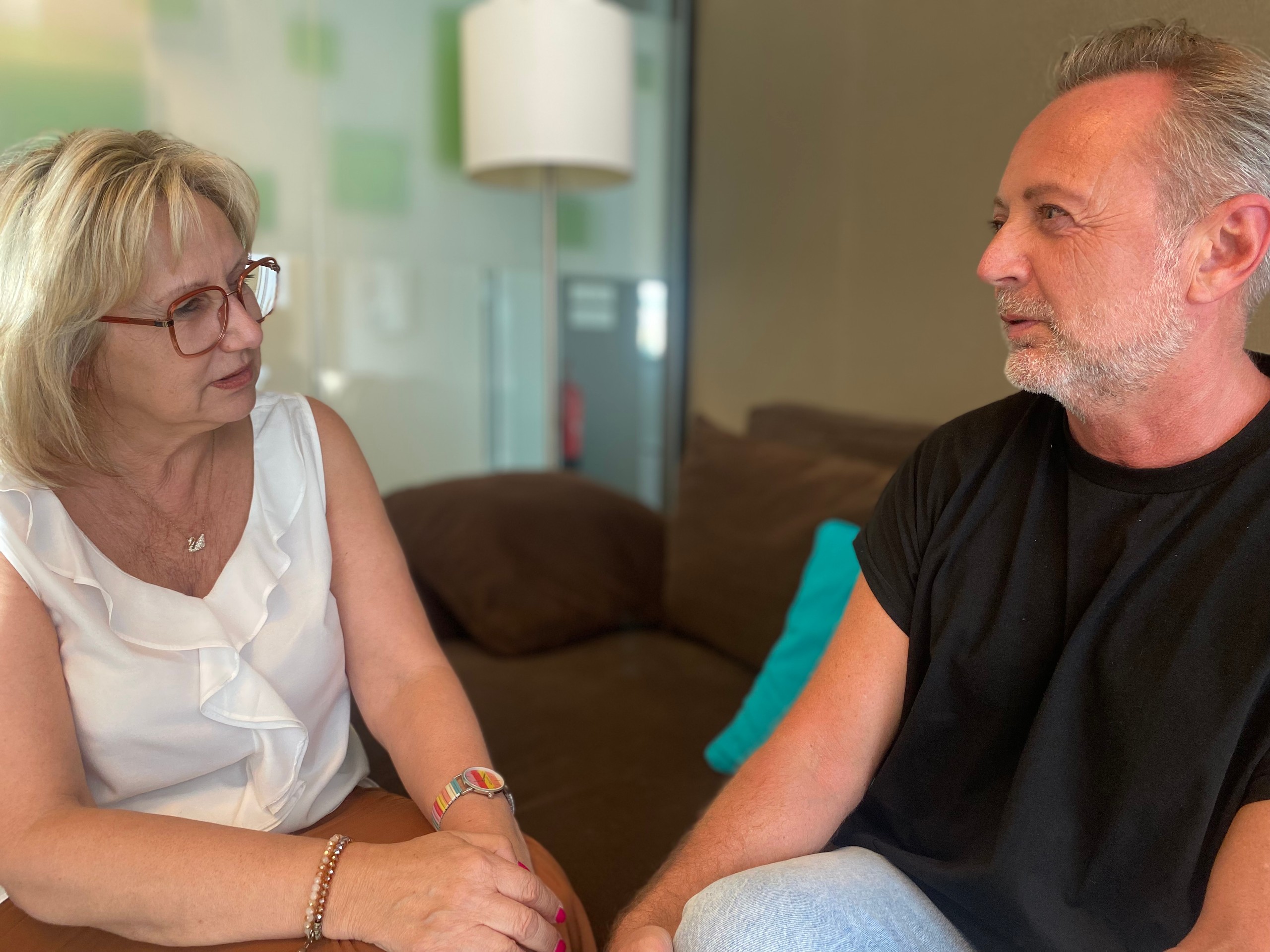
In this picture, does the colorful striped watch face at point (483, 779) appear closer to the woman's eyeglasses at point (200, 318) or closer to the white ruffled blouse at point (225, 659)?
the white ruffled blouse at point (225, 659)

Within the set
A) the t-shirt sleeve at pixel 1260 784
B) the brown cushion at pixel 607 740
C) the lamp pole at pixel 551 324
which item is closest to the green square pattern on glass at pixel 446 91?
the lamp pole at pixel 551 324

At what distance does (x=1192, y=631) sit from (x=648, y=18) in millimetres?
2428

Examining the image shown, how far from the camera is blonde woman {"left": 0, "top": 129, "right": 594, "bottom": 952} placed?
0.84 meters

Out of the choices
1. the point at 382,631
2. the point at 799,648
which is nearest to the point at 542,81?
the point at 799,648

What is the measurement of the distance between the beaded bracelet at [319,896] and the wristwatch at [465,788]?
0.13m

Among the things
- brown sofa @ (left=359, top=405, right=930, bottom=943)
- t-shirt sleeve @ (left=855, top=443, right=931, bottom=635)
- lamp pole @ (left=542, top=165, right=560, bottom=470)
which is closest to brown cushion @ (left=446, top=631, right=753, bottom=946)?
brown sofa @ (left=359, top=405, right=930, bottom=943)

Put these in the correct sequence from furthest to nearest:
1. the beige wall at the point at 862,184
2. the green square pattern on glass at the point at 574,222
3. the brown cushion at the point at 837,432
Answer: the green square pattern on glass at the point at 574,222, the brown cushion at the point at 837,432, the beige wall at the point at 862,184

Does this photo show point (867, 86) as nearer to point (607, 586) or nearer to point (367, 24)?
point (607, 586)

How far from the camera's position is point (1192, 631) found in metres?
0.80

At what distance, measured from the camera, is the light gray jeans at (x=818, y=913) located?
31.7 inches

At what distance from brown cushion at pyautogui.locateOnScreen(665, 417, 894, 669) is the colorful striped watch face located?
2.44ft

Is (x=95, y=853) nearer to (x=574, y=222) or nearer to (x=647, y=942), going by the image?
(x=647, y=942)

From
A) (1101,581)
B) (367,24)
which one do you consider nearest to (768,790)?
(1101,581)

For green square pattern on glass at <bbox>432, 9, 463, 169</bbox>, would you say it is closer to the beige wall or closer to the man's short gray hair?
the beige wall
